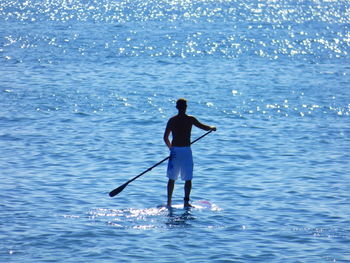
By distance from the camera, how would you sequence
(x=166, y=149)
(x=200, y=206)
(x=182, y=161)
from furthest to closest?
(x=166, y=149) < (x=200, y=206) < (x=182, y=161)

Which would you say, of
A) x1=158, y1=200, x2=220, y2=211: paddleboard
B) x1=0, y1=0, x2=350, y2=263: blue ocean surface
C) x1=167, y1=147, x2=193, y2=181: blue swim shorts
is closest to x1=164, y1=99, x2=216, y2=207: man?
x1=167, y1=147, x2=193, y2=181: blue swim shorts

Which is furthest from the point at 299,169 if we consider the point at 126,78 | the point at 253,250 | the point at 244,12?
the point at 244,12

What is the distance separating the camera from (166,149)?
22.0 m

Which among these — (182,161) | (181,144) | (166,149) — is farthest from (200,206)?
(166,149)

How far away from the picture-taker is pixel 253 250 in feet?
42.9

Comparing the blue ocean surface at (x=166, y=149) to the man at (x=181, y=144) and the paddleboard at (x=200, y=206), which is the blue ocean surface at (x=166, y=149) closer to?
the paddleboard at (x=200, y=206)

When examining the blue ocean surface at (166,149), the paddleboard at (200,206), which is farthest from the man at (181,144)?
the blue ocean surface at (166,149)

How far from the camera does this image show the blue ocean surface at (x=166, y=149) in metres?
13.6

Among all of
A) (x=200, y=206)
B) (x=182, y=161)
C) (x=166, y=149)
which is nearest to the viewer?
(x=182, y=161)

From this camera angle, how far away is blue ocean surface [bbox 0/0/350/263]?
13562 mm

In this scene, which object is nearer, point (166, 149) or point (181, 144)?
point (181, 144)

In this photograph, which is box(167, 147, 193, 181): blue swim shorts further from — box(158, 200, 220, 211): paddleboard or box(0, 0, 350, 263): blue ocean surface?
box(0, 0, 350, 263): blue ocean surface

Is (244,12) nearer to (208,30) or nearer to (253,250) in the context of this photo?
(208,30)

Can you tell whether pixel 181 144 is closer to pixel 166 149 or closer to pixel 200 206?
pixel 200 206
